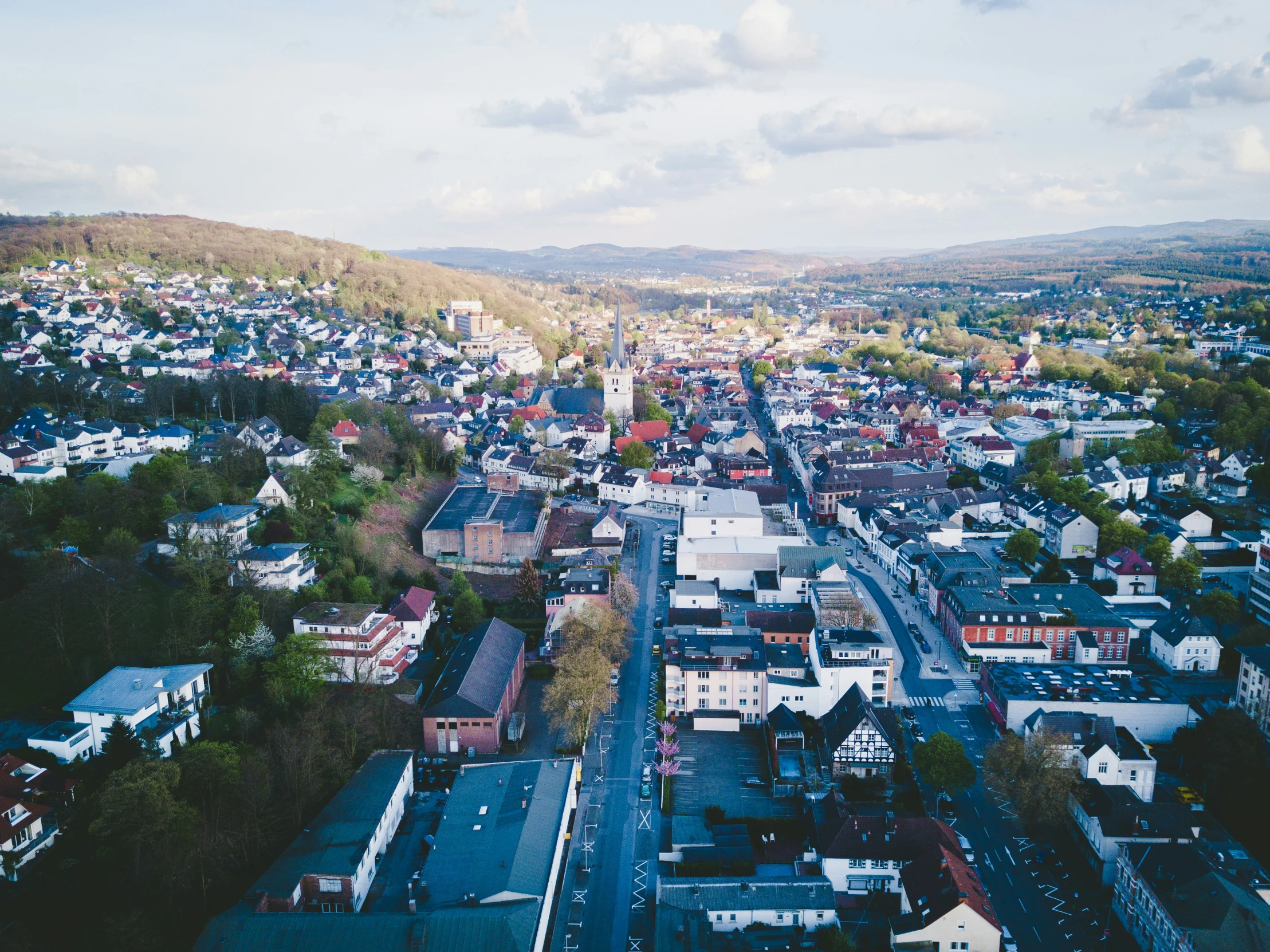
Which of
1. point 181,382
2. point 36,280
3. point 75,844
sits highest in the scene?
point 36,280

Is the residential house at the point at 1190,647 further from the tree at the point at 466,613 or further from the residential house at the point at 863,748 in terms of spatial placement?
the tree at the point at 466,613

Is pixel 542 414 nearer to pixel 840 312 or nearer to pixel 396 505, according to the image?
pixel 396 505

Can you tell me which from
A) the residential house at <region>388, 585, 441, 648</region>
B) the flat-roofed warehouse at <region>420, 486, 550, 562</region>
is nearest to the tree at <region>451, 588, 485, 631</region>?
the residential house at <region>388, 585, 441, 648</region>

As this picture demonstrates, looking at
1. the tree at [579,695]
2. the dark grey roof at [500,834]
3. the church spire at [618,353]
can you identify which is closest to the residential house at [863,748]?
the tree at [579,695]

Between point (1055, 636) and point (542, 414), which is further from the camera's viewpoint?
point (542, 414)

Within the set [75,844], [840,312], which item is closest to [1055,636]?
[75,844]

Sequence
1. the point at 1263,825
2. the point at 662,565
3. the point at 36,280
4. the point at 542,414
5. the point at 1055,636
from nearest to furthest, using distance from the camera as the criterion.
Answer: the point at 1263,825, the point at 1055,636, the point at 662,565, the point at 542,414, the point at 36,280

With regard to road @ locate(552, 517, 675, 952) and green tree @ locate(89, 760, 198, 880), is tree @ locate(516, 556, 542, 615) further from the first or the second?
green tree @ locate(89, 760, 198, 880)
